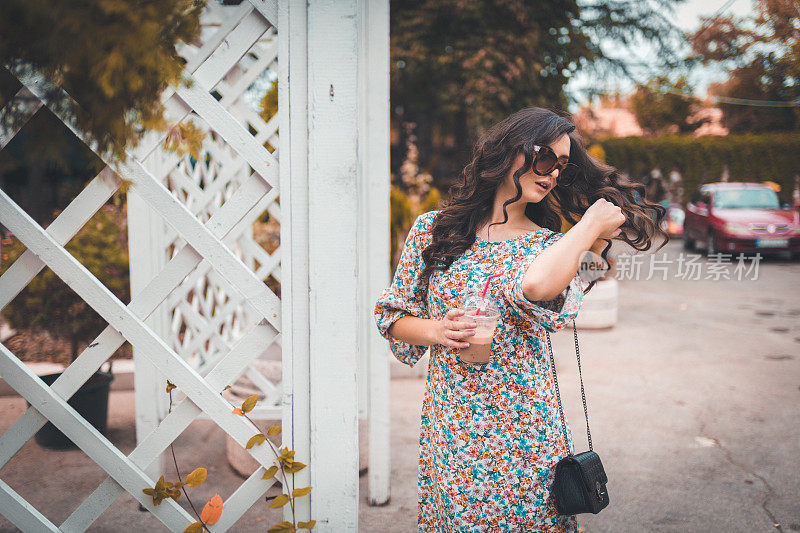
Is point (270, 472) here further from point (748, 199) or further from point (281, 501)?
point (748, 199)

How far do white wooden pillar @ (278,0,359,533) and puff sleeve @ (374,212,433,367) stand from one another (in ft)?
0.65

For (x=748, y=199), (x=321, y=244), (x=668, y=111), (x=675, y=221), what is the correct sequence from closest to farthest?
(x=321, y=244), (x=748, y=199), (x=675, y=221), (x=668, y=111)

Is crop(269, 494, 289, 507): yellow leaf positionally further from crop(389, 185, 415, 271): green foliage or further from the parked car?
the parked car

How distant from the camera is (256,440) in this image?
5.13 ft

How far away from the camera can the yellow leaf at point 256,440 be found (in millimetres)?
1554

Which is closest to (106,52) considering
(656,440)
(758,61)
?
(656,440)

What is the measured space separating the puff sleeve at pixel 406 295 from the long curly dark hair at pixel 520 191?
0.03 meters

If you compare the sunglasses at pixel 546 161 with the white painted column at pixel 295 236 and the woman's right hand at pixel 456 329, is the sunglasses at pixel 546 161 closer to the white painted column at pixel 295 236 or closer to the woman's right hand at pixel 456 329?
the woman's right hand at pixel 456 329

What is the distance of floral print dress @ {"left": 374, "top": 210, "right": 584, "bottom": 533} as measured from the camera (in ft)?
5.16

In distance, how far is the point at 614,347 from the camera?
19.9 feet

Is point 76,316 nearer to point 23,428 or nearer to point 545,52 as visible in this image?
point 23,428

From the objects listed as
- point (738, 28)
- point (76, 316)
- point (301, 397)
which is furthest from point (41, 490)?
point (738, 28)

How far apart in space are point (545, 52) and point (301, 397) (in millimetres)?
13810

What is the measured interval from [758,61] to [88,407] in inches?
908
